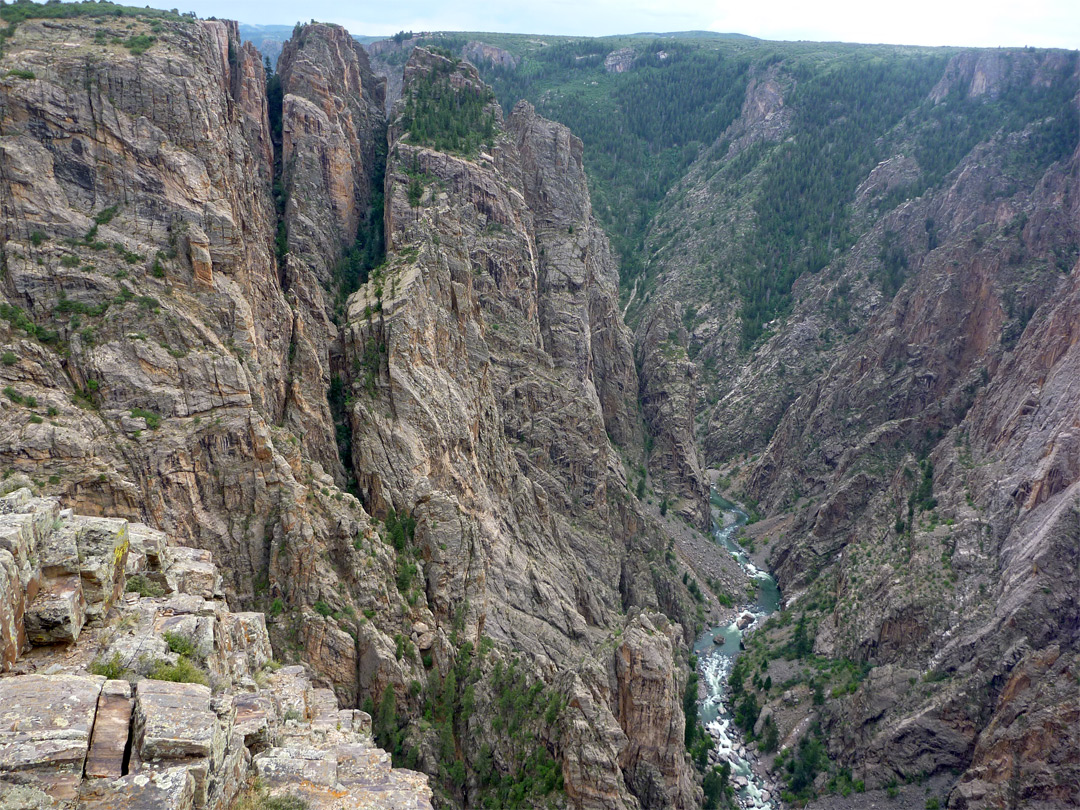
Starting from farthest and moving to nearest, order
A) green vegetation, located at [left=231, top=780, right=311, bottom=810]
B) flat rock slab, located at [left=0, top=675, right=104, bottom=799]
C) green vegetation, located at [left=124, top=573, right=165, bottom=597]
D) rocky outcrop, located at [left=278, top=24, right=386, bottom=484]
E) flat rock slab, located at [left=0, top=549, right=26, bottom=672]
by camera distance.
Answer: rocky outcrop, located at [left=278, top=24, right=386, bottom=484], green vegetation, located at [left=124, top=573, right=165, bottom=597], green vegetation, located at [left=231, top=780, right=311, bottom=810], flat rock slab, located at [left=0, top=549, right=26, bottom=672], flat rock slab, located at [left=0, top=675, right=104, bottom=799]

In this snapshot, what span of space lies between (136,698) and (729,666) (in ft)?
277

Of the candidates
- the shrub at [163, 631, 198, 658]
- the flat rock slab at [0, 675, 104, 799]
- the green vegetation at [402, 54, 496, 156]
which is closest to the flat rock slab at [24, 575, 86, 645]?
the shrub at [163, 631, 198, 658]

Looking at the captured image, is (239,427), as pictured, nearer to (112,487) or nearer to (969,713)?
(112,487)

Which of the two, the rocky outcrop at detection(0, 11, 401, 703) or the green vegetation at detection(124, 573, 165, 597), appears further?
the rocky outcrop at detection(0, 11, 401, 703)

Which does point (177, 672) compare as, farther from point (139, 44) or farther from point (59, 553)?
point (139, 44)

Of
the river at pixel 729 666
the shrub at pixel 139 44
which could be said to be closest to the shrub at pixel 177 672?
the shrub at pixel 139 44

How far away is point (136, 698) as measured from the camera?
18562 millimetres

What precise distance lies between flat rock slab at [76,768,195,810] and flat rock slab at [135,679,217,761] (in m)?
0.59

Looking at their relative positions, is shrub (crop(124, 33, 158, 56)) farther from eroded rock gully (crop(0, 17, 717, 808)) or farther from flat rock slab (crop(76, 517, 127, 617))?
flat rock slab (crop(76, 517, 127, 617))

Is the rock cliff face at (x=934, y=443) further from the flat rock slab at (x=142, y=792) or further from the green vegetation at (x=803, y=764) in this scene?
the flat rock slab at (x=142, y=792)

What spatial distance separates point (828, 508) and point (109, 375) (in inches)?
3717

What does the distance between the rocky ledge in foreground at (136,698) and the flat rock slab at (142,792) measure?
0.9 inches

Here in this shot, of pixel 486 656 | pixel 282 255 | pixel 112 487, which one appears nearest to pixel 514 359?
pixel 282 255

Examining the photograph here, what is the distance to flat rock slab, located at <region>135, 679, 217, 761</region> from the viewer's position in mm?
17594
